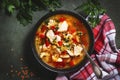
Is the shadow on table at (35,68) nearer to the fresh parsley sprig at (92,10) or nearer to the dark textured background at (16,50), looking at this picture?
the dark textured background at (16,50)

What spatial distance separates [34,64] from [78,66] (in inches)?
9.9

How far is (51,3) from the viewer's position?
1802 millimetres

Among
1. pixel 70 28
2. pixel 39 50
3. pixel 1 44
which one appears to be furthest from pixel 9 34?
pixel 70 28

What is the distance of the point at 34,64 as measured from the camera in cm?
191

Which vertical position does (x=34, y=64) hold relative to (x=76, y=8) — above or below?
below

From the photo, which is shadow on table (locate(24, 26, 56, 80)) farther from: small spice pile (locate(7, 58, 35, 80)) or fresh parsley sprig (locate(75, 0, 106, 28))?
fresh parsley sprig (locate(75, 0, 106, 28))

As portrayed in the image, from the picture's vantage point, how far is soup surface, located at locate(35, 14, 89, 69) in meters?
1.82

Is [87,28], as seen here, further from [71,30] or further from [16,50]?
[16,50]

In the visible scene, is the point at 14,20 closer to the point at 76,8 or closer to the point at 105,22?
Result: the point at 76,8

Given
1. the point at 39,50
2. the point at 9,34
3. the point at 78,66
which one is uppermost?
the point at 9,34

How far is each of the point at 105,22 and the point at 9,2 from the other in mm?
532

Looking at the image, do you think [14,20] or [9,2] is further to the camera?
[14,20]

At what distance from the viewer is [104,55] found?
1873 mm

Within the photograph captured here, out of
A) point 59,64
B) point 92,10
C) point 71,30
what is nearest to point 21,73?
point 59,64
